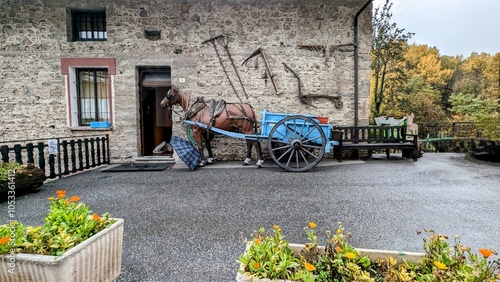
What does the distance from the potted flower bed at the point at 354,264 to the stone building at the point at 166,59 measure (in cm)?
561

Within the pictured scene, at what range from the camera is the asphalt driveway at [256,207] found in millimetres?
2201

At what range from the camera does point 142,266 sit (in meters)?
1.98

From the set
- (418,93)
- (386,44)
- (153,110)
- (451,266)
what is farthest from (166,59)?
(418,93)

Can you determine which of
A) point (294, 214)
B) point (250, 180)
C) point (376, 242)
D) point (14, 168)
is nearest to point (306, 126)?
point (250, 180)

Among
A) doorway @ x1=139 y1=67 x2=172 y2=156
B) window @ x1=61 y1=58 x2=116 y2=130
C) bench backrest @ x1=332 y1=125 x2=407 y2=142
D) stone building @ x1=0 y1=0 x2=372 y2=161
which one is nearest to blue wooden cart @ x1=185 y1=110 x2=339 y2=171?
bench backrest @ x1=332 y1=125 x2=407 y2=142

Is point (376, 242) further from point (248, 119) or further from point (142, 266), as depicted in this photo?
point (248, 119)

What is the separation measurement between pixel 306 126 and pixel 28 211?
4.63 metres

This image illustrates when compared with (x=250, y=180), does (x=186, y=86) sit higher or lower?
higher

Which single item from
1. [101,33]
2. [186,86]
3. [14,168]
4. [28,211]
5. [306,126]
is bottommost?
[28,211]

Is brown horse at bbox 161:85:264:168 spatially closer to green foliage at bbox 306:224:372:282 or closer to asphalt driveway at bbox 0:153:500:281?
asphalt driveway at bbox 0:153:500:281

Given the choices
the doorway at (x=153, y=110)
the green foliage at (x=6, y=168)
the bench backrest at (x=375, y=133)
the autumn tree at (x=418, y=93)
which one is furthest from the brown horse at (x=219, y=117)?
the autumn tree at (x=418, y=93)

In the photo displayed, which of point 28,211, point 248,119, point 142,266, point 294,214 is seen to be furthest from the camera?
point 248,119

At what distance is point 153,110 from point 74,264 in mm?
7251

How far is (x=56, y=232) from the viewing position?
4.87ft
